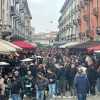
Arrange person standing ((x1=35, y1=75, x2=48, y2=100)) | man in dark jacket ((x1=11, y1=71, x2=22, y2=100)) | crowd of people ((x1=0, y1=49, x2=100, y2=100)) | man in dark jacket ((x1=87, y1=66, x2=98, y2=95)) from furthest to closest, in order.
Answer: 1. man in dark jacket ((x1=87, y1=66, x2=98, y2=95))
2. person standing ((x1=35, y1=75, x2=48, y2=100))
3. crowd of people ((x1=0, y1=49, x2=100, y2=100))
4. man in dark jacket ((x1=11, y1=71, x2=22, y2=100))

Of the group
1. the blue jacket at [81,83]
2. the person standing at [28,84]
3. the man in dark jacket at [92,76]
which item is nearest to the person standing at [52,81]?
the person standing at [28,84]

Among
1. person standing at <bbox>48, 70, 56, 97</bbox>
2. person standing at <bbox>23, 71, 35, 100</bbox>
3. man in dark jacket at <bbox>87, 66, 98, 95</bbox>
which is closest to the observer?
person standing at <bbox>23, 71, 35, 100</bbox>

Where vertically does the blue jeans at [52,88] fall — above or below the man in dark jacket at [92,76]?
below

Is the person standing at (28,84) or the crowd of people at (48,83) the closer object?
the crowd of people at (48,83)

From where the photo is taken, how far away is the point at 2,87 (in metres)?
20.4

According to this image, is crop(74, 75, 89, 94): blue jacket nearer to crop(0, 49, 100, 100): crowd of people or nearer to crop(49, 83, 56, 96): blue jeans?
crop(0, 49, 100, 100): crowd of people

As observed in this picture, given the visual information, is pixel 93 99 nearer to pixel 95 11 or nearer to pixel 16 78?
pixel 16 78

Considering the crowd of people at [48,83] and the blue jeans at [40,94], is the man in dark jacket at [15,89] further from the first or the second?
the blue jeans at [40,94]

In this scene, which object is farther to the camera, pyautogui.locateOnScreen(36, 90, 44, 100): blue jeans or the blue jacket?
pyautogui.locateOnScreen(36, 90, 44, 100): blue jeans

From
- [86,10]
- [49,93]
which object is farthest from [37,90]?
[86,10]

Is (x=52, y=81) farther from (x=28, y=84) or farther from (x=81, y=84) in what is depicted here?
(x=81, y=84)

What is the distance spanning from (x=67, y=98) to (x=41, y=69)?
7.58 feet

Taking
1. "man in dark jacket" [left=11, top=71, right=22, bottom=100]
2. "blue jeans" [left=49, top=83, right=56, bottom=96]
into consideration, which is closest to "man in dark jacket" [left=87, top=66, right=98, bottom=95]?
"blue jeans" [left=49, top=83, right=56, bottom=96]

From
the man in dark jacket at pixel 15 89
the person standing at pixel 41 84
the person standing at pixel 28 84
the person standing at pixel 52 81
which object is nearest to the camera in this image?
the man in dark jacket at pixel 15 89
